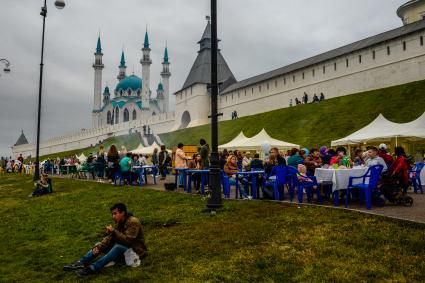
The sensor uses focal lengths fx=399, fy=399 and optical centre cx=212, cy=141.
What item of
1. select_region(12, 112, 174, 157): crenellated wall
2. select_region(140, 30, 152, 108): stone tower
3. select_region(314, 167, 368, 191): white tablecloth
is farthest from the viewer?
select_region(140, 30, 152, 108): stone tower

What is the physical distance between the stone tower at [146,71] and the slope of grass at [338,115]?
46458mm

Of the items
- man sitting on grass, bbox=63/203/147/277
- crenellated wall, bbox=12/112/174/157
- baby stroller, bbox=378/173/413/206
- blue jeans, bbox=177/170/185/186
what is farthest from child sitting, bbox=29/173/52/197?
crenellated wall, bbox=12/112/174/157

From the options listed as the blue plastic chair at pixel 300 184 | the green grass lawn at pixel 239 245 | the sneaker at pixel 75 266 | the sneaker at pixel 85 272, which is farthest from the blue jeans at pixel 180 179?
the sneaker at pixel 85 272

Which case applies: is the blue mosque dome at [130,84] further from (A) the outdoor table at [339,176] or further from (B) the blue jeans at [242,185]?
(A) the outdoor table at [339,176]

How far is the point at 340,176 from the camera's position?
30.0ft

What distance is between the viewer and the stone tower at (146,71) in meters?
85.9

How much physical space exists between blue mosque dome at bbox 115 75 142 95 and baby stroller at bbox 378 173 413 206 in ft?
340

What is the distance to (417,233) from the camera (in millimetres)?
6168

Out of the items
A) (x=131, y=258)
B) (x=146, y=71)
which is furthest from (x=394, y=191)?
(x=146, y=71)

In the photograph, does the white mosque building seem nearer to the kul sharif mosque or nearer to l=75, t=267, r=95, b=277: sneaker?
the kul sharif mosque

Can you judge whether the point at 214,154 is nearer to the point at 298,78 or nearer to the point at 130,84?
the point at 298,78

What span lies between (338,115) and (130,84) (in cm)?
8334

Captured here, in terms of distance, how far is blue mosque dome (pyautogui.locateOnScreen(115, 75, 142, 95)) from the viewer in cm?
10875

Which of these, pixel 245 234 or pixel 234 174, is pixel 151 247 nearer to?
pixel 245 234
